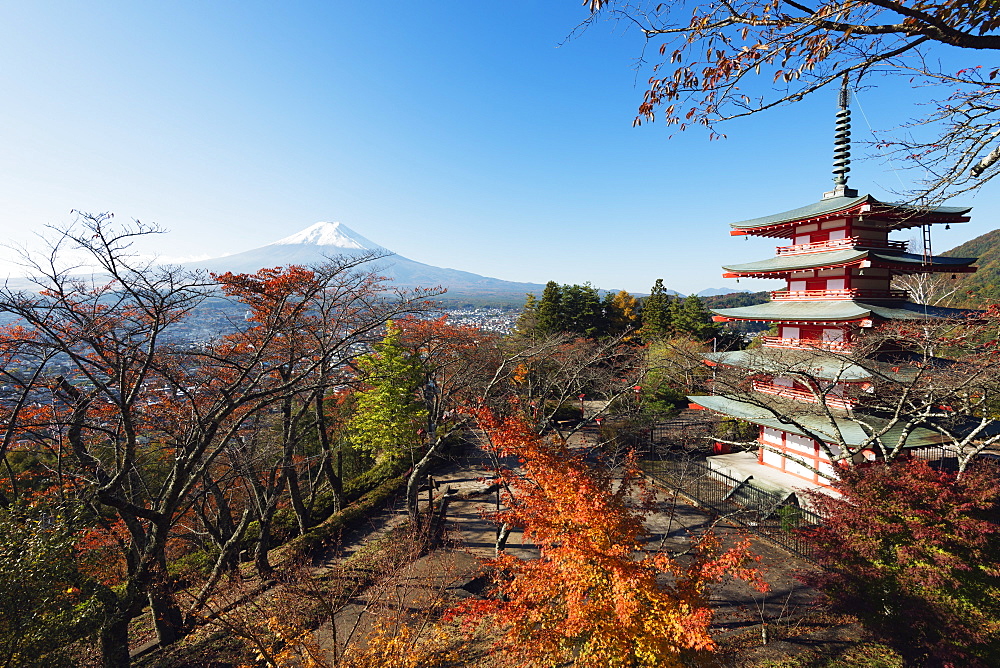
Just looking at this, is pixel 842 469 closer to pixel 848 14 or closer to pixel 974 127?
pixel 974 127

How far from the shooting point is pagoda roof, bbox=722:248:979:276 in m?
11.5

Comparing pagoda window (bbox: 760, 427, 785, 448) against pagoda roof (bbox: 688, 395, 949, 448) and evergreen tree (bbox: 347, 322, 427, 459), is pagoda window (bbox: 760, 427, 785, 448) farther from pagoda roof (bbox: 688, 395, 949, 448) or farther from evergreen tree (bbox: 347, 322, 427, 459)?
evergreen tree (bbox: 347, 322, 427, 459)

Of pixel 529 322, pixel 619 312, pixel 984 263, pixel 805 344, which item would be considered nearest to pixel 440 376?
pixel 805 344

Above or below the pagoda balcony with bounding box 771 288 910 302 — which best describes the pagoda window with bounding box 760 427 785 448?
below

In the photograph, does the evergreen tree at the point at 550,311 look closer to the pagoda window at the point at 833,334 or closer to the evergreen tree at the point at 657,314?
the evergreen tree at the point at 657,314

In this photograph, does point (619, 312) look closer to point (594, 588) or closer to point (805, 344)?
point (805, 344)

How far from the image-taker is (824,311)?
495 inches

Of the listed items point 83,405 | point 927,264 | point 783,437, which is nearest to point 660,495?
point 783,437

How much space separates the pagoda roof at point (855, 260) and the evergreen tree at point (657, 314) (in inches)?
733

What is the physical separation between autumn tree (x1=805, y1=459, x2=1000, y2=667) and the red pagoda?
3.63 meters

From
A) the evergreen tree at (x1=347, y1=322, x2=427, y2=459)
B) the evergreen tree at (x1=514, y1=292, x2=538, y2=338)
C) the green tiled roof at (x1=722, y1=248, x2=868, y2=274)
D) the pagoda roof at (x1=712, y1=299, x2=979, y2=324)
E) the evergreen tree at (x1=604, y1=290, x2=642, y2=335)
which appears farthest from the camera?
the evergreen tree at (x1=604, y1=290, x2=642, y2=335)

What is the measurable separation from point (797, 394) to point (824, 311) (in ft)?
10.1

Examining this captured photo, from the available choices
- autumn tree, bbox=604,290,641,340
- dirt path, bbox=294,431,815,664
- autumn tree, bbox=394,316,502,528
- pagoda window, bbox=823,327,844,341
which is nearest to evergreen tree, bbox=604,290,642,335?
autumn tree, bbox=604,290,641,340

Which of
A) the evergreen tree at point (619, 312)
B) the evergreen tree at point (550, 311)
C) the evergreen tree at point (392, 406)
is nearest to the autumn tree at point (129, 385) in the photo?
the evergreen tree at point (392, 406)
